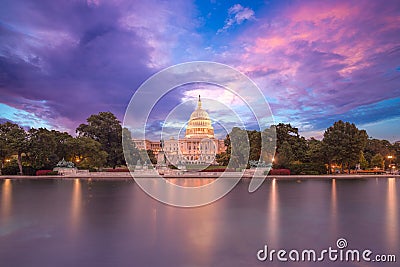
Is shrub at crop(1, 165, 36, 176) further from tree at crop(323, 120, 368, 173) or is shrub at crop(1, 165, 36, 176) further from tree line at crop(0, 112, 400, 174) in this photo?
tree at crop(323, 120, 368, 173)

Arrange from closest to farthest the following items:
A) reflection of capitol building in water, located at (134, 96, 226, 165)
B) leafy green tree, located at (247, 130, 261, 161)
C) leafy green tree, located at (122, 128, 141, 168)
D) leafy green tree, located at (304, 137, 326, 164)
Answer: leafy green tree, located at (304, 137, 326, 164), leafy green tree, located at (247, 130, 261, 161), leafy green tree, located at (122, 128, 141, 168), reflection of capitol building in water, located at (134, 96, 226, 165)

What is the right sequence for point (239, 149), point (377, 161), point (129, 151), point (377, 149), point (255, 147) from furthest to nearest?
point (377, 149), point (377, 161), point (239, 149), point (129, 151), point (255, 147)

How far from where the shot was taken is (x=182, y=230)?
1240cm

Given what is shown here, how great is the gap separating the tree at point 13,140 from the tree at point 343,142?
44.4 m

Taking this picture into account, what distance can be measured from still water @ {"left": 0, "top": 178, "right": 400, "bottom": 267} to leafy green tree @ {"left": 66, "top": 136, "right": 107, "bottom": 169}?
26356 millimetres

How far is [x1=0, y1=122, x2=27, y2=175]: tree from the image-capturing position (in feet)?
137

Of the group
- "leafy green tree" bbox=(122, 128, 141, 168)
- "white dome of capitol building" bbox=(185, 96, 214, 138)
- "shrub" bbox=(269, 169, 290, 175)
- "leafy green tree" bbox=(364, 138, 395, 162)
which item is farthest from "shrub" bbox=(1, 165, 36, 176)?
"white dome of capitol building" bbox=(185, 96, 214, 138)

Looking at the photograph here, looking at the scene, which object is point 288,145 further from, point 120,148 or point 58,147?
point 58,147

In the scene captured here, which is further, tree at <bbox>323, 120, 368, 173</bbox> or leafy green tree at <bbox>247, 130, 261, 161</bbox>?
leafy green tree at <bbox>247, 130, 261, 161</bbox>

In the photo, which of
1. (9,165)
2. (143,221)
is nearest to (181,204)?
(143,221)

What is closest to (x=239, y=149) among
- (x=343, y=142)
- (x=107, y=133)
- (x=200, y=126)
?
(x=343, y=142)

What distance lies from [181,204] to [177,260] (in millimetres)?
9282

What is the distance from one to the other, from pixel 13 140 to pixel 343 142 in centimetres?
4741

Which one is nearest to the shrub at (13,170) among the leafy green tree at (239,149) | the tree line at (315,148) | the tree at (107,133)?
the tree at (107,133)
